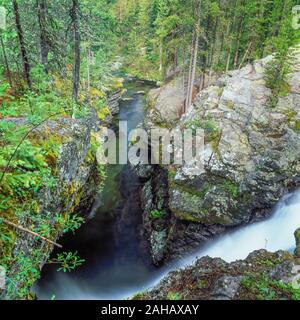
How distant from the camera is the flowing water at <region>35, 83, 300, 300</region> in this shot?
12.7 meters

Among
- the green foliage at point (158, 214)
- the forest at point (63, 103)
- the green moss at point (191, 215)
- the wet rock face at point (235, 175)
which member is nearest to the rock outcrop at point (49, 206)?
the forest at point (63, 103)

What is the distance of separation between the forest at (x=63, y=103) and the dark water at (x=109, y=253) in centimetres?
64

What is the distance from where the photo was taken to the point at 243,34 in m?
26.0

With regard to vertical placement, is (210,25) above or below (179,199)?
above

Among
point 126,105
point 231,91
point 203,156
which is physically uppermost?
point 231,91

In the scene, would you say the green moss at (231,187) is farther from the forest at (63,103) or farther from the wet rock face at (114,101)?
the wet rock face at (114,101)

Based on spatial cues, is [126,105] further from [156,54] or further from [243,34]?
[156,54]

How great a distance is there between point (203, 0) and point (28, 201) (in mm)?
18175

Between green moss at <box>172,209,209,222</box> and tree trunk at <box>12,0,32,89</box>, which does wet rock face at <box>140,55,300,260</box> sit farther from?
tree trunk at <box>12,0,32,89</box>

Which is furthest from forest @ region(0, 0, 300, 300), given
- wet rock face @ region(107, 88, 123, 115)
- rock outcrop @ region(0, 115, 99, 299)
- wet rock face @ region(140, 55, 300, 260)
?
wet rock face @ region(107, 88, 123, 115)

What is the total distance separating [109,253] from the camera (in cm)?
1505

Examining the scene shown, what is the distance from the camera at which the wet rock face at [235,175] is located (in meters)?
13.6

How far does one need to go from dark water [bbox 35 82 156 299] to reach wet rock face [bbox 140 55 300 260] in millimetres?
2130
